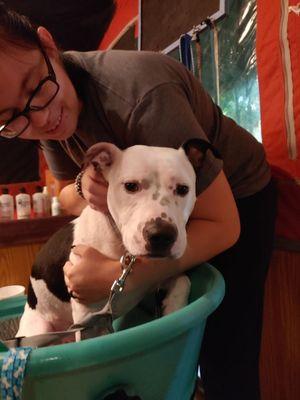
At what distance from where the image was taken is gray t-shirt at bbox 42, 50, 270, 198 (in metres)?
0.72

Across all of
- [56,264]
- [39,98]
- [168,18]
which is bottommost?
[56,264]

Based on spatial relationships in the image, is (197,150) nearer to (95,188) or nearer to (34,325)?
(95,188)

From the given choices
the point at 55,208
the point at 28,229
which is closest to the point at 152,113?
the point at 28,229

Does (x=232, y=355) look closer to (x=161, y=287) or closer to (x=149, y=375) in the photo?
(x=161, y=287)

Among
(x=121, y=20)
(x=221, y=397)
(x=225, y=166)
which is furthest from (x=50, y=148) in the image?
(x=121, y=20)

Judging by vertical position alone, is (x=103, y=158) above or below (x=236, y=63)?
below

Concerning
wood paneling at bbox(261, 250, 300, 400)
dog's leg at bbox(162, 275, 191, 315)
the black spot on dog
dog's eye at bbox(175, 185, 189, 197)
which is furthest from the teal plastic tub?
wood paneling at bbox(261, 250, 300, 400)

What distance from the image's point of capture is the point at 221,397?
103 cm

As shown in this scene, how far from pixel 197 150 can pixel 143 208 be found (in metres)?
0.17

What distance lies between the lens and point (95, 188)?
0.86 m

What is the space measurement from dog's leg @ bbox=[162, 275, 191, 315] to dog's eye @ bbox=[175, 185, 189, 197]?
19 centimetres

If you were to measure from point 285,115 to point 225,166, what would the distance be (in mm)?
328

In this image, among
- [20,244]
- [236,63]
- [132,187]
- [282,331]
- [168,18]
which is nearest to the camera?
[132,187]

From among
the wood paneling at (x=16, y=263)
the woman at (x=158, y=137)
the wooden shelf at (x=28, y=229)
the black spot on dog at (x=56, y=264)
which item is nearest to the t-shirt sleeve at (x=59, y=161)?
the woman at (x=158, y=137)
